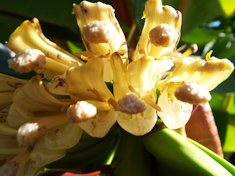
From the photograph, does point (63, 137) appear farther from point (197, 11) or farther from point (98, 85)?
point (197, 11)

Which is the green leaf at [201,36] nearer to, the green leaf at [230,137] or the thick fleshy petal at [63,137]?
the green leaf at [230,137]

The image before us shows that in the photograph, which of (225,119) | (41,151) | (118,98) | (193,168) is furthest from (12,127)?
(225,119)

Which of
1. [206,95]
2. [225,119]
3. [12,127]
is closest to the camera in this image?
[206,95]

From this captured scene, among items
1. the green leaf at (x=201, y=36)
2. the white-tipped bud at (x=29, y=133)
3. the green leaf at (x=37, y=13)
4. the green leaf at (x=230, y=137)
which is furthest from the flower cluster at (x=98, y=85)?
the green leaf at (x=201, y=36)

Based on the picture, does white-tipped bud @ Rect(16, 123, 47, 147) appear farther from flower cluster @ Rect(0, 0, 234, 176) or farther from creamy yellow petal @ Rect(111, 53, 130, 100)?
creamy yellow petal @ Rect(111, 53, 130, 100)

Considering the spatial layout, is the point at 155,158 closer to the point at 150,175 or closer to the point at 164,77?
the point at 150,175

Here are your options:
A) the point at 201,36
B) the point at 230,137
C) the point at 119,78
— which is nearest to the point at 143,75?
the point at 119,78
